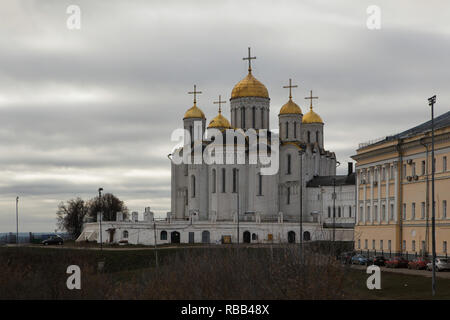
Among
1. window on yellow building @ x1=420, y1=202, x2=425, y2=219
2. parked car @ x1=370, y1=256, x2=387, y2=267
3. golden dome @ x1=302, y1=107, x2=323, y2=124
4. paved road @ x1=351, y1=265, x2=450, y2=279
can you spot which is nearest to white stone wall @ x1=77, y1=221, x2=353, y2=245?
golden dome @ x1=302, y1=107, x2=323, y2=124

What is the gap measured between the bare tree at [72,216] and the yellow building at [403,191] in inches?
3065

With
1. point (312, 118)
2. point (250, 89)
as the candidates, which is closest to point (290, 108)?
point (250, 89)

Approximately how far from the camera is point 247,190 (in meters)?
110

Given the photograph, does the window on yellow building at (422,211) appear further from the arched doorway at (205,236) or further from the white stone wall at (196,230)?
the arched doorway at (205,236)

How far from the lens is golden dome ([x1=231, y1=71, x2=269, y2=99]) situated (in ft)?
366

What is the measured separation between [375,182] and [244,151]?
1452 inches

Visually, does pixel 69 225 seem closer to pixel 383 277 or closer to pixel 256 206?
pixel 256 206

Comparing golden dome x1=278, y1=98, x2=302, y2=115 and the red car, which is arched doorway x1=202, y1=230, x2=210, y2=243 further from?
the red car

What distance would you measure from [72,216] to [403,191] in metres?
90.0

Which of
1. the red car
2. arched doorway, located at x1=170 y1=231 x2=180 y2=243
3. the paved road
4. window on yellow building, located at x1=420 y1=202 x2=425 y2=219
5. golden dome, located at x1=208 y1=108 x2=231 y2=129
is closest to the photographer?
the paved road

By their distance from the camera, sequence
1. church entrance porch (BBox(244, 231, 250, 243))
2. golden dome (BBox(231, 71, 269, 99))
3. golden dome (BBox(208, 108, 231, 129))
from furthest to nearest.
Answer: golden dome (BBox(208, 108, 231, 129)), golden dome (BBox(231, 71, 269, 99)), church entrance porch (BBox(244, 231, 250, 243))

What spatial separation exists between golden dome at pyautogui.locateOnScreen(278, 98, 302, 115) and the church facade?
0.45 ft

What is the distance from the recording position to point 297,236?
4070 inches
